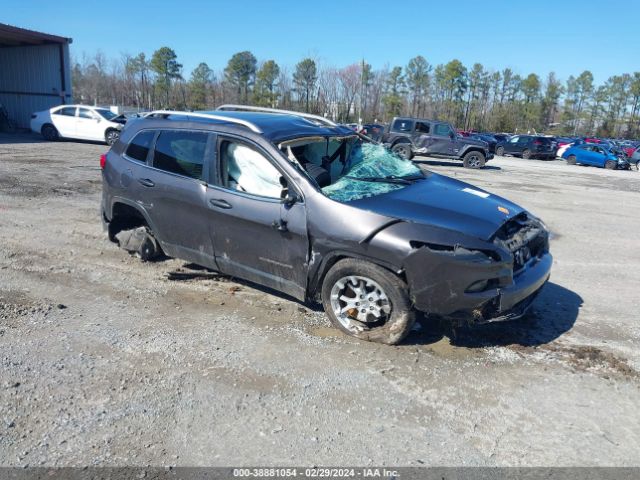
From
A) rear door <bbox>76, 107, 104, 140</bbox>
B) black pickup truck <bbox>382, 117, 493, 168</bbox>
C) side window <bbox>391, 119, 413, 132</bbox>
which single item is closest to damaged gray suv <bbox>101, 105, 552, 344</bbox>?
black pickup truck <bbox>382, 117, 493, 168</bbox>

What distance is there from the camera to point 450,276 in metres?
A: 3.59

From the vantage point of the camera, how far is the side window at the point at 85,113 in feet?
69.2

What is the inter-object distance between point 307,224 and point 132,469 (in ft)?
7.13

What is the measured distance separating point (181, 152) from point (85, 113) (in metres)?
19.0

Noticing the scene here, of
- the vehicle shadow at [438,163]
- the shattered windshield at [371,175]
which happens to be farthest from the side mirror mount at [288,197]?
the vehicle shadow at [438,163]

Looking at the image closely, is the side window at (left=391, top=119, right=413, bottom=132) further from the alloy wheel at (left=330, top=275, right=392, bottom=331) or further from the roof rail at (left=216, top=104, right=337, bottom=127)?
the alloy wheel at (left=330, top=275, right=392, bottom=331)

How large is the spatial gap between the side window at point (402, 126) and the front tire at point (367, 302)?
18272mm

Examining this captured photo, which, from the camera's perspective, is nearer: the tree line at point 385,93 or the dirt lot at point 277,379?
the dirt lot at point 277,379

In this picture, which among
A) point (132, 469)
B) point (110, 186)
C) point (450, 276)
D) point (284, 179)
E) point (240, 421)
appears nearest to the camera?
point (132, 469)

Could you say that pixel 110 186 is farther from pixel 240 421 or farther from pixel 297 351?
pixel 240 421

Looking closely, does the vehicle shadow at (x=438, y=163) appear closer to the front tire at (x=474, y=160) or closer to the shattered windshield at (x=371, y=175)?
the front tire at (x=474, y=160)

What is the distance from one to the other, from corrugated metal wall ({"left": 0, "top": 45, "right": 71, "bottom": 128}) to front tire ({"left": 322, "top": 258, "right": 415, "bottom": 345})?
2726 centimetres

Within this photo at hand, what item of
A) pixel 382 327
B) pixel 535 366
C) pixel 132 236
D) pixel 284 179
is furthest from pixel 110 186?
pixel 535 366

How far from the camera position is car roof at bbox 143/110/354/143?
4523 mm
